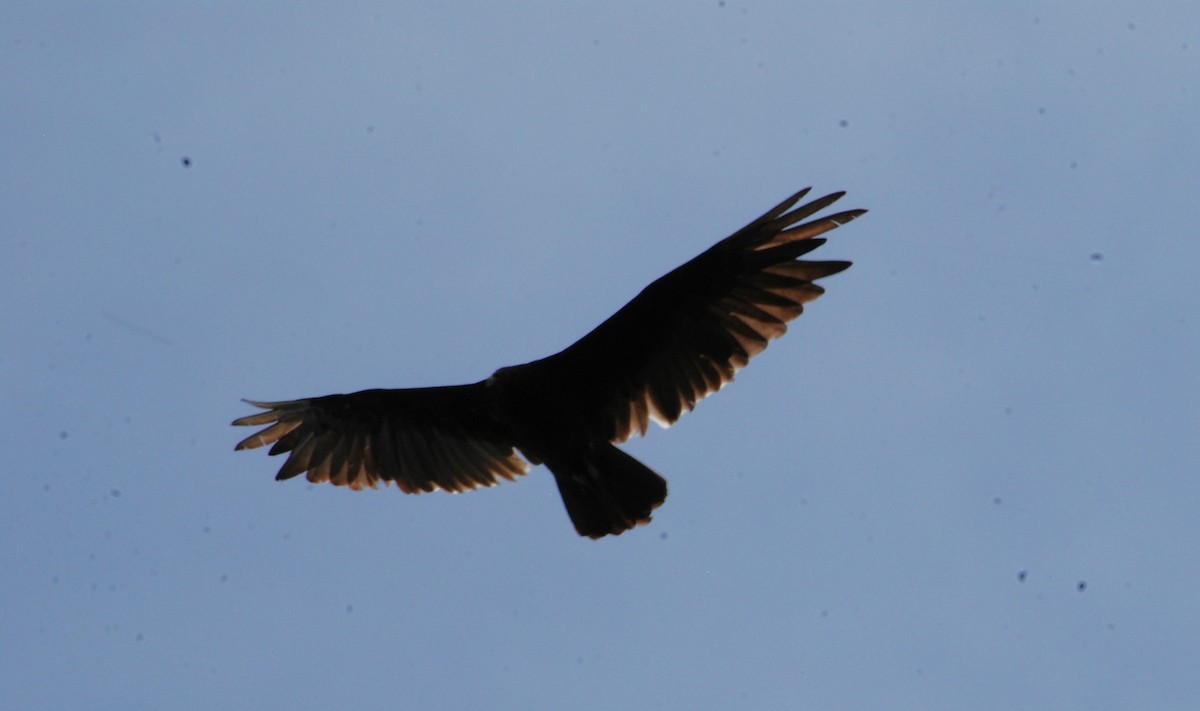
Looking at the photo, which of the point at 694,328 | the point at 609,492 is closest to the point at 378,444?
the point at 609,492

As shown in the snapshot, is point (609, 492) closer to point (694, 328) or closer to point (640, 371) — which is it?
point (640, 371)

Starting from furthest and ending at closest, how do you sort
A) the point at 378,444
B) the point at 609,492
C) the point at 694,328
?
the point at 378,444 → the point at 694,328 → the point at 609,492

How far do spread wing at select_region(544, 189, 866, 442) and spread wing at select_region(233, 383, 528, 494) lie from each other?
Result: 892mm

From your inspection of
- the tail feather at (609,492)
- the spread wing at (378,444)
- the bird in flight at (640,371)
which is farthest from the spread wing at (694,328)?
the spread wing at (378,444)

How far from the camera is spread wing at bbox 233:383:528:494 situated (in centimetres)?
891

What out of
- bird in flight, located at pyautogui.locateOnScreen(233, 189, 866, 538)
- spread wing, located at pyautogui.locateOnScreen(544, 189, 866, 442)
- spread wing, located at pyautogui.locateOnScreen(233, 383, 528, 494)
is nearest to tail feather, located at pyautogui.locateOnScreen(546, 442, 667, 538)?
bird in flight, located at pyautogui.locateOnScreen(233, 189, 866, 538)

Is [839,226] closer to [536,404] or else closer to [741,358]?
[741,358]

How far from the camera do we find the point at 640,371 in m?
8.36

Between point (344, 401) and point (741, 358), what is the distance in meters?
2.62

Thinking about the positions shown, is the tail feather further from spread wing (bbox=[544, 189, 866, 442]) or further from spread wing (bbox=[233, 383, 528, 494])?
spread wing (bbox=[233, 383, 528, 494])

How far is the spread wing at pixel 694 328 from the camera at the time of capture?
8086 millimetres

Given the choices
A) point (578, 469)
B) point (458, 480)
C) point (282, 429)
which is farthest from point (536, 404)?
point (282, 429)

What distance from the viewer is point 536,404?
8.23 metres

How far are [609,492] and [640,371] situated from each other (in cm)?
77
